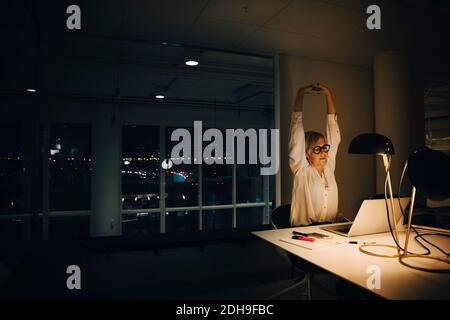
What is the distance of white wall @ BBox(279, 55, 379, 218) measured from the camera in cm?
392

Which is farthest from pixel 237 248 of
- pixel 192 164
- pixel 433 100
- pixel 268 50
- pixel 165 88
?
pixel 433 100

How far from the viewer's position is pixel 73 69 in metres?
4.80

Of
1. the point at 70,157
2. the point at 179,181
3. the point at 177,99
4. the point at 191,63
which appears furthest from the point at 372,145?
the point at 179,181

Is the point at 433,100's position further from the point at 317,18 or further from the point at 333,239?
the point at 333,239

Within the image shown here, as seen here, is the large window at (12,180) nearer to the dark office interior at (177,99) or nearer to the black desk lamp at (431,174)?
the dark office interior at (177,99)

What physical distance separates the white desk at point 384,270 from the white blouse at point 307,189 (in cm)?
60

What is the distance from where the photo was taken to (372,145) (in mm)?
1716

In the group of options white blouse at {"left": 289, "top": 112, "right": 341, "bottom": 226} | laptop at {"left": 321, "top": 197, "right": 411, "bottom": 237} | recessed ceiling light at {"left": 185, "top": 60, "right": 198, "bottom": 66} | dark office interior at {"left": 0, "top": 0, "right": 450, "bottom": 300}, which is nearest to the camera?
laptop at {"left": 321, "top": 197, "right": 411, "bottom": 237}

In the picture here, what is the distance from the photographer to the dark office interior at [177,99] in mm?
2846

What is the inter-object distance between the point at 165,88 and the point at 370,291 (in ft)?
18.0

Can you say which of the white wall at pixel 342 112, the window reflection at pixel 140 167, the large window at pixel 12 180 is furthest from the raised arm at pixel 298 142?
the large window at pixel 12 180

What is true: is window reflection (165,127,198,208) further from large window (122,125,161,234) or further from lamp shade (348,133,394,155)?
lamp shade (348,133,394,155)

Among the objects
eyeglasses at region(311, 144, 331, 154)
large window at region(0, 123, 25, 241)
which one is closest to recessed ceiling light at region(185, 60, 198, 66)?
eyeglasses at region(311, 144, 331, 154)

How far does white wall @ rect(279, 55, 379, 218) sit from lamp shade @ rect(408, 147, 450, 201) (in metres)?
2.36
